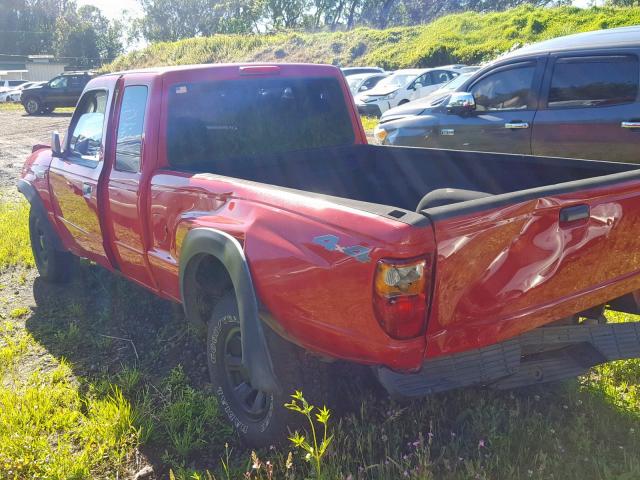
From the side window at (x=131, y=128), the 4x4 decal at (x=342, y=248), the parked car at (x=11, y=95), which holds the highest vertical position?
the side window at (x=131, y=128)

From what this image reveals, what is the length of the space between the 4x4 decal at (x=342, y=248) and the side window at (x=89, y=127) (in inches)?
99.1

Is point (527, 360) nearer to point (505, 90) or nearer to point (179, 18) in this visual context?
point (505, 90)

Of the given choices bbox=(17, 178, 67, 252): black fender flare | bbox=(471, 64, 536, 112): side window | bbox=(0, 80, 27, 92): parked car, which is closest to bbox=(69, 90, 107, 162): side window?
bbox=(17, 178, 67, 252): black fender flare

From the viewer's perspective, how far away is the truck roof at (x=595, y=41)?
564 centimetres

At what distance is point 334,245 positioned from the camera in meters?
2.35

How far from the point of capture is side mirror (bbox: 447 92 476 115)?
272 inches

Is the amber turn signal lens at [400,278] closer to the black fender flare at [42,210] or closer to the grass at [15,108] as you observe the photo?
the black fender flare at [42,210]

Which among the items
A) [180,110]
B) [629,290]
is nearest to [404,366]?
[629,290]

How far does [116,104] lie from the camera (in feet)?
13.6

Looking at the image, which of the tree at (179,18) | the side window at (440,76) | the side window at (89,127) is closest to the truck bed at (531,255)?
the side window at (89,127)

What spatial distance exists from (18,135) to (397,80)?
12461 mm

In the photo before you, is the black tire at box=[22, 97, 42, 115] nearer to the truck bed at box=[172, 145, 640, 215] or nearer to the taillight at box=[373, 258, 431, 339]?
the truck bed at box=[172, 145, 640, 215]

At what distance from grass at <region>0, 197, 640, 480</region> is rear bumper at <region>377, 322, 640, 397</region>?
1.14 ft

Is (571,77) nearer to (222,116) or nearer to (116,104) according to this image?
(222,116)
